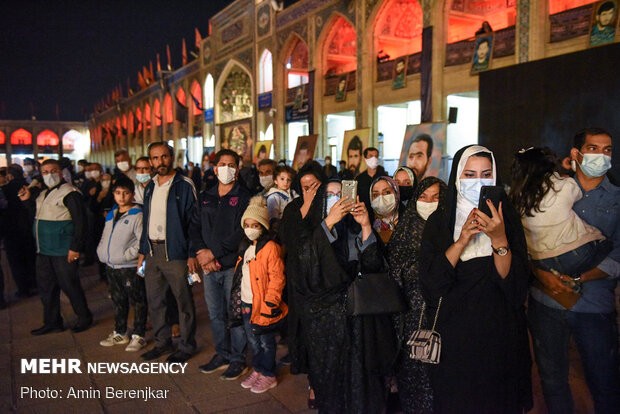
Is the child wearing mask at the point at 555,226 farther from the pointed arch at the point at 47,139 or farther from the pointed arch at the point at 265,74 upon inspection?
the pointed arch at the point at 47,139

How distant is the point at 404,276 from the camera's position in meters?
2.45

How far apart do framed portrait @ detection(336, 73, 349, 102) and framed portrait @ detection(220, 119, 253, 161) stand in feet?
21.8

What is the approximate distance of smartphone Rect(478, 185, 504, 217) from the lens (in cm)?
181

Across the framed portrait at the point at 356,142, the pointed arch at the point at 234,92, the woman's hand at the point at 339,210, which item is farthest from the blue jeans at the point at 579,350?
the pointed arch at the point at 234,92

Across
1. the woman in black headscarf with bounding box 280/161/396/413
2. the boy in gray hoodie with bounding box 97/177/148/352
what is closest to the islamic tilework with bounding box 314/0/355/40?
the boy in gray hoodie with bounding box 97/177/148/352

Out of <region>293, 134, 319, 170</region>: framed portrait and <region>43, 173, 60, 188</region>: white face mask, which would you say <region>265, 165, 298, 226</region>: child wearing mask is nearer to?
<region>43, 173, 60, 188</region>: white face mask

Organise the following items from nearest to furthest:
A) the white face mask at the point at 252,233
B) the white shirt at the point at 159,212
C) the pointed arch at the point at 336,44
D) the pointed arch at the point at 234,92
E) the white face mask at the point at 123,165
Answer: the white face mask at the point at 252,233, the white shirt at the point at 159,212, the white face mask at the point at 123,165, the pointed arch at the point at 336,44, the pointed arch at the point at 234,92

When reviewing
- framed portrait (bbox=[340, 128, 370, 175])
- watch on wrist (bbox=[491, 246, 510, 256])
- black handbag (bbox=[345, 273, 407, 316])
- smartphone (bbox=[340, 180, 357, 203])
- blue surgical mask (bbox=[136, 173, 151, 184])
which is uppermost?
framed portrait (bbox=[340, 128, 370, 175])

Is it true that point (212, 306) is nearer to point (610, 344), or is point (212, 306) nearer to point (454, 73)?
point (610, 344)

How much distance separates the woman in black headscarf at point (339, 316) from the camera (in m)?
2.39

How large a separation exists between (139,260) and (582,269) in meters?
3.32

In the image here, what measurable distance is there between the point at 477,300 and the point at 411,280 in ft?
Answer: 1.65

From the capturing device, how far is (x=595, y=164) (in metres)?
2.41

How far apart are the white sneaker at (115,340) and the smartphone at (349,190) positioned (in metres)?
3.07
